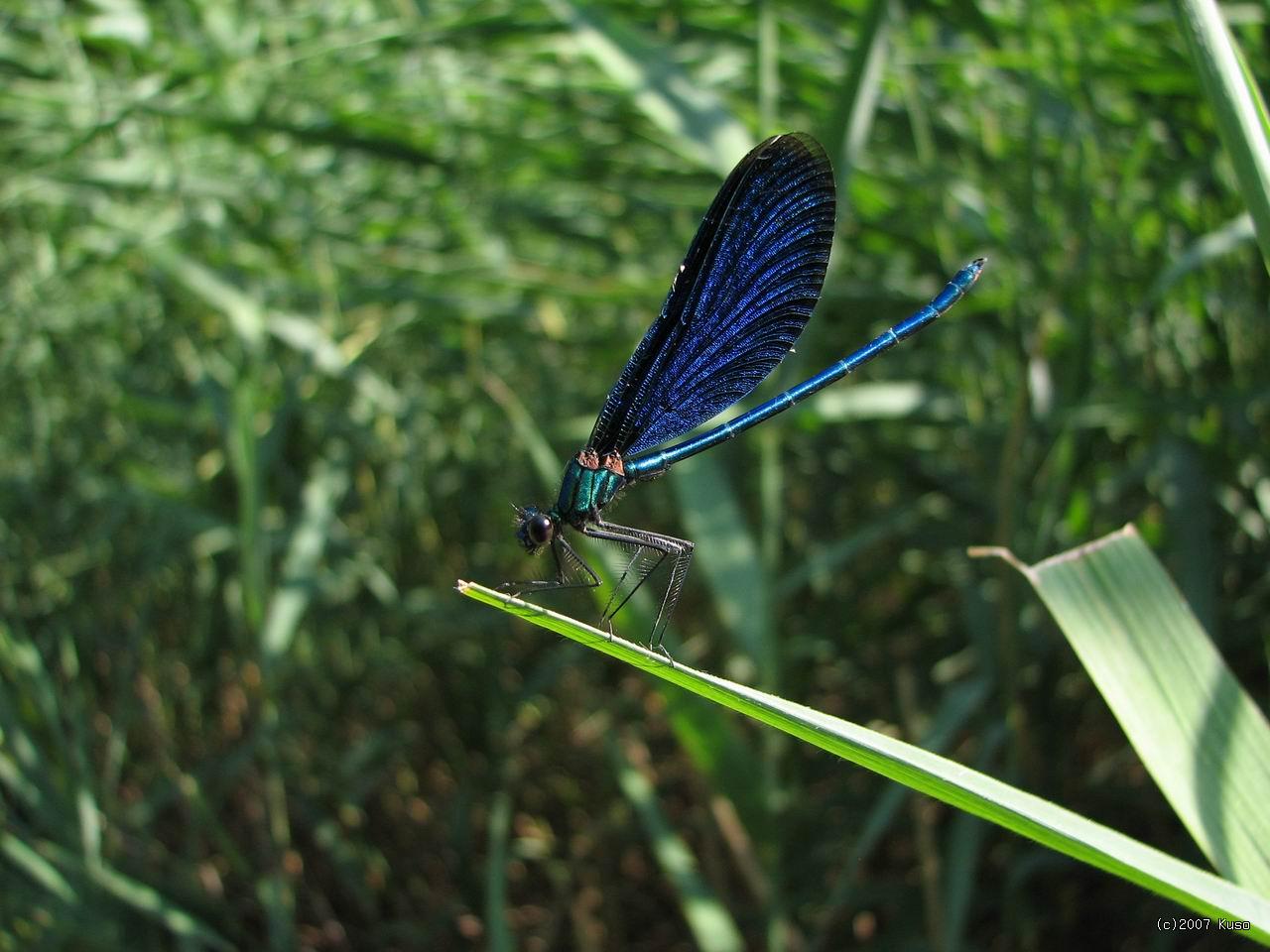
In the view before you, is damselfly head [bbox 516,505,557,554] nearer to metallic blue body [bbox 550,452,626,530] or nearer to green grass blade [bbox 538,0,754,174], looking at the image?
metallic blue body [bbox 550,452,626,530]

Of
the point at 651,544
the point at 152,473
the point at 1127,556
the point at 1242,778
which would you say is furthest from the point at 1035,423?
the point at 152,473

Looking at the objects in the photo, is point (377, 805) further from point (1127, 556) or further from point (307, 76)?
point (1127, 556)

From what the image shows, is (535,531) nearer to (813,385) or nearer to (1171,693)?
(813,385)

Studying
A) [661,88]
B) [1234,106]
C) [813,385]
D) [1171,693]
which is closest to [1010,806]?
[1171,693]

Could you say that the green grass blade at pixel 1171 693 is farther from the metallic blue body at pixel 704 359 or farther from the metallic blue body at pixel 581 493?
the metallic blue body at pixel 581 493

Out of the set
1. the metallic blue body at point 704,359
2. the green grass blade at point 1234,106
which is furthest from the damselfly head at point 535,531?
the green grass blade at point 1234,106

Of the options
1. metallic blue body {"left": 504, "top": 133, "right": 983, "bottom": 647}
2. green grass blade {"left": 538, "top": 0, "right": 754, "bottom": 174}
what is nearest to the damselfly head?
metallic blue body {"left": 504, "top": 133, "right": 983, "bottom": 647}

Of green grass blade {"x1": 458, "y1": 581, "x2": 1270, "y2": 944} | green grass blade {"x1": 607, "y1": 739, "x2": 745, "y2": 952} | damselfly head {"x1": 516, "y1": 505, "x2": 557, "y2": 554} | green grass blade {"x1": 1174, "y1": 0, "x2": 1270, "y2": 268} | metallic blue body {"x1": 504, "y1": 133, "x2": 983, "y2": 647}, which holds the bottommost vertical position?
green grass blade {"x1": 607, "y1": 739, "x2": 745, "y2": 952}
